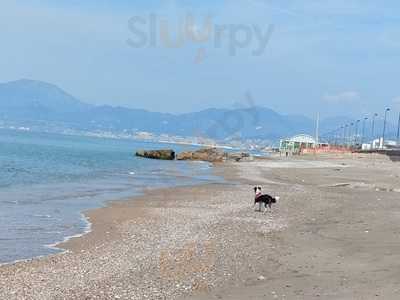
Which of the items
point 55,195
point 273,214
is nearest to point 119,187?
point 55,195

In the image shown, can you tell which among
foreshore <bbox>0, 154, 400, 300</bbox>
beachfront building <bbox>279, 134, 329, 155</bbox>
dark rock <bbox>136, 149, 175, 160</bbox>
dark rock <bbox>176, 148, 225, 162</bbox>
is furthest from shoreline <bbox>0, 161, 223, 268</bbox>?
beachfront building <bbox>279, 134, 329, 155</bbox>

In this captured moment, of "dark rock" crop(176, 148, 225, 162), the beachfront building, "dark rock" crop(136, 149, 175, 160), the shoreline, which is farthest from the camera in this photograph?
the beachfront building

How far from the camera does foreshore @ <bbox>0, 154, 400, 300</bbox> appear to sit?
32.2ft

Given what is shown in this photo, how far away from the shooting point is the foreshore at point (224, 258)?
983 centimetres

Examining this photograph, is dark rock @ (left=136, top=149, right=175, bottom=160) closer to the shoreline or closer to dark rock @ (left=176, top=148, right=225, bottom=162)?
dark rock @ (left=176, top=148, right=225, bottom=162)

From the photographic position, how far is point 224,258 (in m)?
12.7

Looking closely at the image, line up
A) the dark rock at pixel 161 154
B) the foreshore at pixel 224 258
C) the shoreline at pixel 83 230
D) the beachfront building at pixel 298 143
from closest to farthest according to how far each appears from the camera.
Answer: the foreshore at pixel 224 258 < the shoreline at pixel 83 230 < the dark rock at pixel 161 154 < the beachfront building at pixel 298 143

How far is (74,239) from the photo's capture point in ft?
53.3

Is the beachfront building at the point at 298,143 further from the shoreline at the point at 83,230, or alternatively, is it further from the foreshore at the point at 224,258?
the foreshore at the point at 224,258

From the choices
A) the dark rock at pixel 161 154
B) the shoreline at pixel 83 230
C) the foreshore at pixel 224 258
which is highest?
the foreshore at pixel 224 258

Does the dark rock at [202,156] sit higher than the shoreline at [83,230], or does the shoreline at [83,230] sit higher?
the shoreline at [83,230]

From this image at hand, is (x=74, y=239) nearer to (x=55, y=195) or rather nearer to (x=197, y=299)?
(x=197, y=299)

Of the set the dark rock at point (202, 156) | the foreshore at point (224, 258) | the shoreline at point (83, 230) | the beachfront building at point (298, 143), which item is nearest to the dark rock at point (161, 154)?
the dark rock at point (202, 156)

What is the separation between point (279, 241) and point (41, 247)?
18.6 ft
